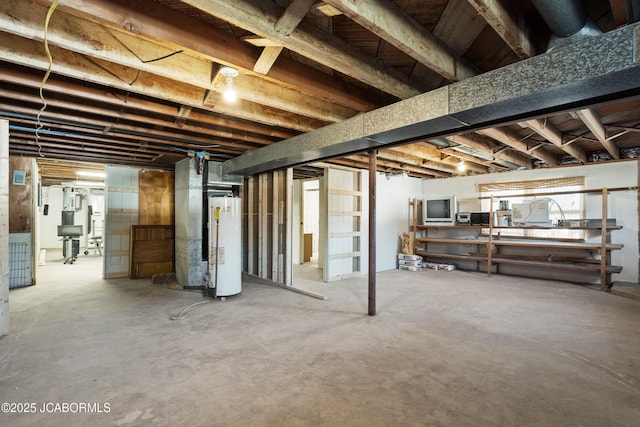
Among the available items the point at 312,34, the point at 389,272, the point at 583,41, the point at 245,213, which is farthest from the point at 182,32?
the point at 389,272

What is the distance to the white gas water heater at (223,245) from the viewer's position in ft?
13.4

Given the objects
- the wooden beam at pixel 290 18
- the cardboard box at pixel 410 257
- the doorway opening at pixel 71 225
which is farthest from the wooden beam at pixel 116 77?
the cardboard box at pixel 410 257

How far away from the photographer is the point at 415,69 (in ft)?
8.26

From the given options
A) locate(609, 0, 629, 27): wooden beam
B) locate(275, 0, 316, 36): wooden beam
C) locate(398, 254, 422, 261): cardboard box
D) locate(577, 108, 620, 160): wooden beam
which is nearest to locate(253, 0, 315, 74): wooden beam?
locate(275, 0, 316, 36): wooden beam

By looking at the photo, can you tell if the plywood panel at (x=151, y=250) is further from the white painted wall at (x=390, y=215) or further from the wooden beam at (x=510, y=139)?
the wooden beam at (x=510, y=139)

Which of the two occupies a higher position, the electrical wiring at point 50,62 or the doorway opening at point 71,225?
the electrical wiring at point 50,62

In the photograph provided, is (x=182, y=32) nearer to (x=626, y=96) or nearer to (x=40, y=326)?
(x=626, y=96)

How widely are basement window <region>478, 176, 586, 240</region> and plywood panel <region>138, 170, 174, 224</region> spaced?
6.42 meters

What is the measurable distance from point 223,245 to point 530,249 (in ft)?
19.1

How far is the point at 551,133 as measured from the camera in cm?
379

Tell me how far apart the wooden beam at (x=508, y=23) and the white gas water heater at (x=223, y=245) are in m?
3.44

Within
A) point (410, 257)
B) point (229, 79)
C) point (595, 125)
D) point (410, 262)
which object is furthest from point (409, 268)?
point (229, 79)

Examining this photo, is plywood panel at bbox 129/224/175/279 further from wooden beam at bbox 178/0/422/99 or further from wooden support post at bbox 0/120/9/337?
wooden beam at bbox 178/0/422/99

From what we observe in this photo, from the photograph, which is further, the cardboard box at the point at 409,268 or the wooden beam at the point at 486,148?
the cardboard box at the point at 409,268
